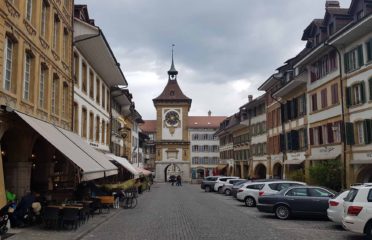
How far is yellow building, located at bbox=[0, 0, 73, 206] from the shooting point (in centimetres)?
1506

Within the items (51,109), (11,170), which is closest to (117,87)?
(51,109)

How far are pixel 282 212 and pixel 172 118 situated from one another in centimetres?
7742


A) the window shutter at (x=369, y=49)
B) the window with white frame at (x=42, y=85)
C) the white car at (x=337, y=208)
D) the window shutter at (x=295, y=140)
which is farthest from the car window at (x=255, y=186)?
the window with white frame at (x=42, y=85)

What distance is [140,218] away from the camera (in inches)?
809

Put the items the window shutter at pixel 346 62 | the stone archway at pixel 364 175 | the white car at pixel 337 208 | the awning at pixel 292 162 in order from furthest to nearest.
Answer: the awning at pixel 292 162, the window shutter at pixel 346 62, the stone archway at pixel 364 175, the white car at pixel 337 208

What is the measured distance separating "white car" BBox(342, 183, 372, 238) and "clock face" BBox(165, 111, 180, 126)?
275 feet

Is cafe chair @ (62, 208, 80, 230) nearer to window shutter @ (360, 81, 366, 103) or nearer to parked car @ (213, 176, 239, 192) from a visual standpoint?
window shutter @ (360, 81, 366, 103)

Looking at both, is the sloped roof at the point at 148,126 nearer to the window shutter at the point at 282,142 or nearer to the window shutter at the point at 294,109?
the window shutter at the point at 282,142

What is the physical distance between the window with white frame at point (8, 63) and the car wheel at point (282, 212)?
40.5 ft

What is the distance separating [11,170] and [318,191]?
42.8 feet

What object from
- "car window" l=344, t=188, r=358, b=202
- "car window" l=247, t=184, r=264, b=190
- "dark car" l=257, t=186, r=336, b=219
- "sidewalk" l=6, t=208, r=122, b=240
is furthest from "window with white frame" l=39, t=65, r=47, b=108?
"car window" l=247, t=184, r=264, b=190

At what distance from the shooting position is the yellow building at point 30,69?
49.4 ft

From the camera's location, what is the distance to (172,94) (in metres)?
99.3

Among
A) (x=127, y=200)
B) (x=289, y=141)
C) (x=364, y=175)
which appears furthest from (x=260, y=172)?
(x=127, y=200)
